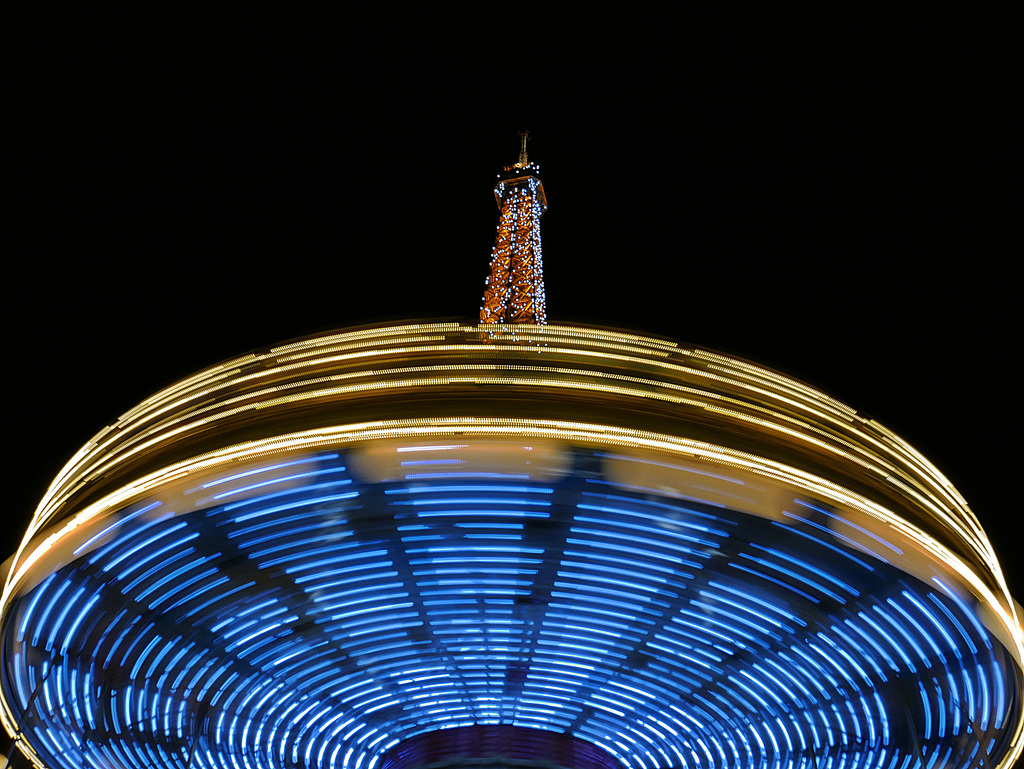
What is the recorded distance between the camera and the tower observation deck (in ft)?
19.4

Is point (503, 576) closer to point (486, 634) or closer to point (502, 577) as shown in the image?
point (502, 577)

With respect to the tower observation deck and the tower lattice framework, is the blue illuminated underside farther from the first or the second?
the tower lattice framework

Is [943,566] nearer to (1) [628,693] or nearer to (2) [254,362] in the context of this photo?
(1) [628,693]

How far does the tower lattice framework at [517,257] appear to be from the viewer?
8312 mm

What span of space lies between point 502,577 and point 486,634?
0.77 m

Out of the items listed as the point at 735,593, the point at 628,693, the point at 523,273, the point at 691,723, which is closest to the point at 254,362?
the point at 523,273

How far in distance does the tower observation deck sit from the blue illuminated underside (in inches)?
1.1

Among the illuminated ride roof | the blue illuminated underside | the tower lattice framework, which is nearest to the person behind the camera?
the illuminated ride roof

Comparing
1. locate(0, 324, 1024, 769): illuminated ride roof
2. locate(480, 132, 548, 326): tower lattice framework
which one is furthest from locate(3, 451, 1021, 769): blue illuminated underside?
locate(480, 132, 548, 326): tower lattice framework

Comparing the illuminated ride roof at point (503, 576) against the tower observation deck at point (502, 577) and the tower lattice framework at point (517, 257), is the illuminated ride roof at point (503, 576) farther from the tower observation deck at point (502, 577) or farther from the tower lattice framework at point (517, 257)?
the tower lattice framework at point (517, 257)

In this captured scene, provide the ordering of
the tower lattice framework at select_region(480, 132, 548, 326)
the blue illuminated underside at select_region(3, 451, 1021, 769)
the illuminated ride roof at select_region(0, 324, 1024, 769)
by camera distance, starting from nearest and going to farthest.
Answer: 1. the illuminated ride roof at select_region(0, 324, 1024, 769)
2. the blue illuminated underside at select_region(3, 451, 1021, 769)
3. the tower lattice framework at select_region(480, 132, 548, 326)

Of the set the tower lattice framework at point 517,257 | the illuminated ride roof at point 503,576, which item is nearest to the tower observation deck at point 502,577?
the illuminated ride roof at point 503,576

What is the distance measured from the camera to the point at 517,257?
8.48 metres

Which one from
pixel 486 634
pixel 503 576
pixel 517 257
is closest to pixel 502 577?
pixel 503 576
